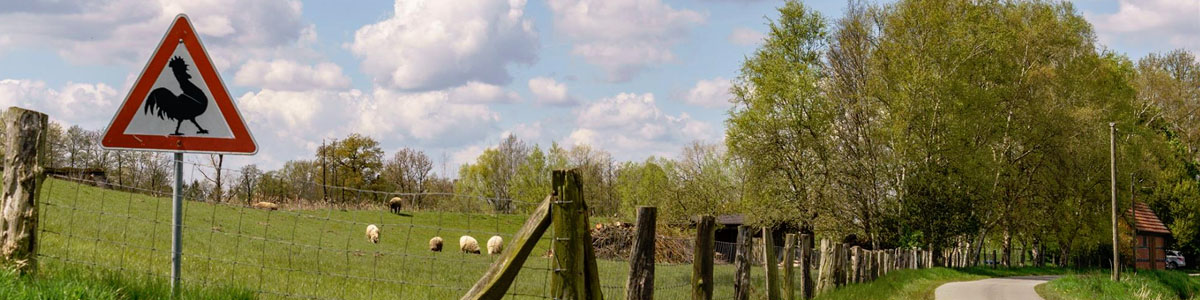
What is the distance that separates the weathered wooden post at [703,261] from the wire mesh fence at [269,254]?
2.41 feet

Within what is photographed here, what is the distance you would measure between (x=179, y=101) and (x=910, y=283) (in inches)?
917

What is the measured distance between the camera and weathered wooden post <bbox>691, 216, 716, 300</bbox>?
9.12 metres

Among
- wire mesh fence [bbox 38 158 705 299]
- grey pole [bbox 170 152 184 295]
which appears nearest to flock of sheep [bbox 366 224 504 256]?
wire mesh fence [bbox 38 158 705 299]

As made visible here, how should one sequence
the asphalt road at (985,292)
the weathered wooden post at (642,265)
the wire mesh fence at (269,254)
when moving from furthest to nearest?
1. the asphalt road at (985,292)
2. the wire mesh fence at (269,254)
3. the weathered wooden post at (642,265)

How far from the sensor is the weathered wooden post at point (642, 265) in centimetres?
752

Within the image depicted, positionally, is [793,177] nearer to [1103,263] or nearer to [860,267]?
[860,267]

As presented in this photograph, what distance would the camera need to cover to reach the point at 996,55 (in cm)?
3812

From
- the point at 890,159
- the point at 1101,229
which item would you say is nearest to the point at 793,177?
the point at 890,159

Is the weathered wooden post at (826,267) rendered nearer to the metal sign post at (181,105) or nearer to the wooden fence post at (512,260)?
the wooden fence post at (512,260)

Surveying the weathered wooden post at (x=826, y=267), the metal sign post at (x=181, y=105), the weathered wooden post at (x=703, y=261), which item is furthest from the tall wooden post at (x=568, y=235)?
the weathered wooden post at (x=826, y=267)

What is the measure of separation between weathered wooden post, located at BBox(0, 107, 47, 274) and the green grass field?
220 millimetres

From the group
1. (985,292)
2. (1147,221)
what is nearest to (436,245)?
(985,292)

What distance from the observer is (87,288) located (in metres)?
6.71

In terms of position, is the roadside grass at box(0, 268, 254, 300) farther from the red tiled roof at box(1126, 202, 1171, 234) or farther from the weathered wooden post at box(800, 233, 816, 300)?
the red tiled roof at box(1126, 202, 1171, 234)
